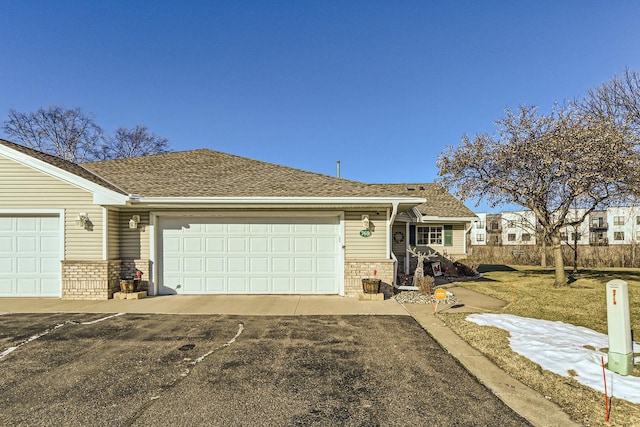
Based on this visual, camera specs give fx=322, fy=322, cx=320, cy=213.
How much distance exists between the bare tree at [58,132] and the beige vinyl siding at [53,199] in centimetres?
2082

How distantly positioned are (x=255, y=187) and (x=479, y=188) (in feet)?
26.6

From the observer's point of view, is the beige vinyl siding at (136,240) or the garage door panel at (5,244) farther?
the beige vinyl siding at (136,240)

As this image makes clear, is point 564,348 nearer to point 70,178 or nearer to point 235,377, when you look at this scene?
point 235,377

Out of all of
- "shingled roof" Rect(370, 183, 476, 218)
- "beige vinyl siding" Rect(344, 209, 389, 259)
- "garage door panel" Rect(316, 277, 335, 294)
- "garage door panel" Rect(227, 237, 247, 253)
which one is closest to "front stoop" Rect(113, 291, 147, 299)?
"garage door panel" Rect(227, 237, 247, 253)

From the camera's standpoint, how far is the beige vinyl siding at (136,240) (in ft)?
29.4

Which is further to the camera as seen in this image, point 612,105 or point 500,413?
point 612,105

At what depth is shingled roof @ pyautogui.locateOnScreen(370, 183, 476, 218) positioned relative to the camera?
52.2 feet

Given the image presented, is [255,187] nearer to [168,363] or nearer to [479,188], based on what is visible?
[168,363]

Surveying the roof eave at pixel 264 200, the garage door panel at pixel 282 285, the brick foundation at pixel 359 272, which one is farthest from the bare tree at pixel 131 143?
the brick foundation at pixel 359 272

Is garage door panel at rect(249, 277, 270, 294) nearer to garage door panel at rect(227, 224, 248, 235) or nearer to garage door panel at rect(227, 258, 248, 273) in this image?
garage door panel at rect(227, 258, 248, 273)

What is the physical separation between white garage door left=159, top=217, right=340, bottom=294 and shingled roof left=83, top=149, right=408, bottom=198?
2.76 ft

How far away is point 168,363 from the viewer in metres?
4.28

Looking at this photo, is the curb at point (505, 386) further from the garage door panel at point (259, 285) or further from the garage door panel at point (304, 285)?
the garage door panel at point (259, 285)

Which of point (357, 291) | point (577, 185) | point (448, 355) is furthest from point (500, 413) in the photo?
point (577, 185)
